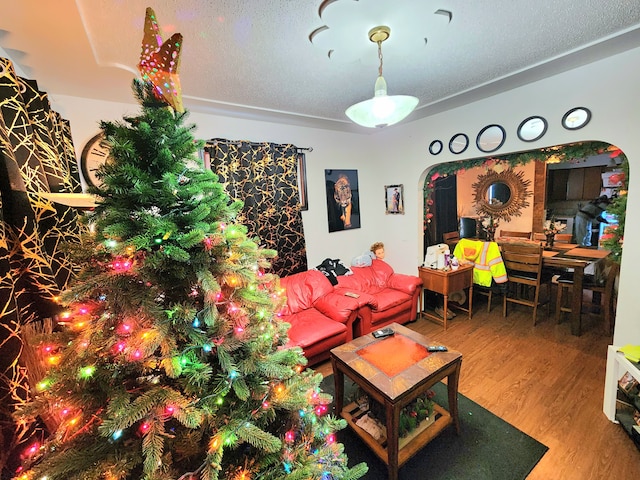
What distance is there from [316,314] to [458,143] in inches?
97.6

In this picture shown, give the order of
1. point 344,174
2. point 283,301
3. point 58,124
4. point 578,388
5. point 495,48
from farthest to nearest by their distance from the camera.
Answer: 1. point 344,174
2. point 578,388
3. point 58,124
4. point 495,48
5. point 283,301

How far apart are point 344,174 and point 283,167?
3.25ft

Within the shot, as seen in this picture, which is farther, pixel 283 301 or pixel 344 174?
pixel 344 174

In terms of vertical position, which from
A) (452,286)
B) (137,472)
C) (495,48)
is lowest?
(452,286)

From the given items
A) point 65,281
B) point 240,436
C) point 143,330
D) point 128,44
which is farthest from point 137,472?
point 128,44

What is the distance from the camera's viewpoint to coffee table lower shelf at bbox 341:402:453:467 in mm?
1608

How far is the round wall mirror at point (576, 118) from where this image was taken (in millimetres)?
2039

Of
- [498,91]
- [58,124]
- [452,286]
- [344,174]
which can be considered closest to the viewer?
[58,124]

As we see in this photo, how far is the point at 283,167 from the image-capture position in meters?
3.00

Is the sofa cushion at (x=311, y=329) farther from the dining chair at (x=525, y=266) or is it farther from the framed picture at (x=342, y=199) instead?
the dining chair at (x=525, y=266)

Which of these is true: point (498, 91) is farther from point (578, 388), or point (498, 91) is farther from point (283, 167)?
point (578, 388)

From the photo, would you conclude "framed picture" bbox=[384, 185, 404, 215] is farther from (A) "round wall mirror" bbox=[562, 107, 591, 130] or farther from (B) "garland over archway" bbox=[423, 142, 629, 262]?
(A) "round wall mirror" bbox=[562, 107, 591, 130]

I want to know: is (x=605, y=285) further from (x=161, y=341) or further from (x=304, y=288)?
(x=161, y=341)

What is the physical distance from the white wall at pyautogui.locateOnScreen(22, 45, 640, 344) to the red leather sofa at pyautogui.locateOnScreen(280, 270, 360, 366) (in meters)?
0.47
